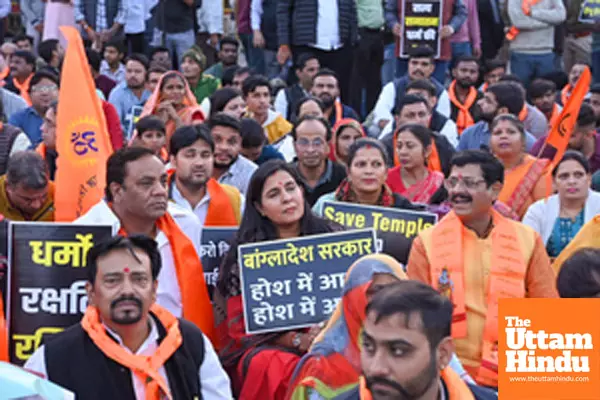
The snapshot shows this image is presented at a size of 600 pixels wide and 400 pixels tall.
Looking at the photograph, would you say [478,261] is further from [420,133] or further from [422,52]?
[422,52]

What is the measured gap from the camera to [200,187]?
7.83m

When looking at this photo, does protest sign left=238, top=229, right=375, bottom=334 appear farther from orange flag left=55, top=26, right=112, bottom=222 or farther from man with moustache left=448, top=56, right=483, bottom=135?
man with moustache left=448, top=56, right=483, bottom=135

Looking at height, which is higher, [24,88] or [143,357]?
[24,88]

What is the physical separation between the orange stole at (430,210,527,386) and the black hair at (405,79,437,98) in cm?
580

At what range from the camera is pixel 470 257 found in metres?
6.58

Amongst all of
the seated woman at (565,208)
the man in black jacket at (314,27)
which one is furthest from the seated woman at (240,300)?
the man in black jacket at (314,27)

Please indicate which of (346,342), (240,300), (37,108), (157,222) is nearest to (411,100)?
(37,108)

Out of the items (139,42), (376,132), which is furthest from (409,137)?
(139,42)

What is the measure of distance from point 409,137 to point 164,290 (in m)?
3.08

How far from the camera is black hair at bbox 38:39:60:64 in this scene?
15.2 m

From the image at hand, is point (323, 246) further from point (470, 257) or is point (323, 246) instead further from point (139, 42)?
point (139, 42)

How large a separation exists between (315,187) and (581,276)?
174 inches

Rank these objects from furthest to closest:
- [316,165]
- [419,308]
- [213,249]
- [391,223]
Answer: [316,165], [391,223], [213,249], [419,308]

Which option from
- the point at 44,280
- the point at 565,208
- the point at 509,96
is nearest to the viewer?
the point at 44,280
